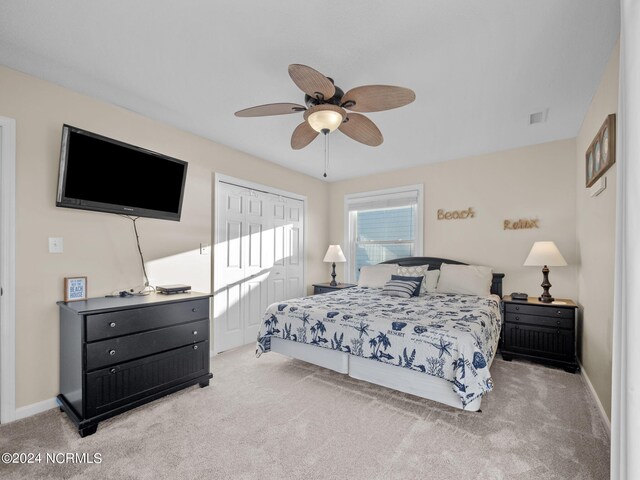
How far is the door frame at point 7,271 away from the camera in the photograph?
7.25 feet

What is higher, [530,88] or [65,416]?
[530,88]

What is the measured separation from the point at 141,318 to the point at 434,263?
12.1 ft

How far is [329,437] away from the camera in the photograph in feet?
6.63

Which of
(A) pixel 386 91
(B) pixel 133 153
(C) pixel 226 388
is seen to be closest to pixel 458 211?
(A) pixel 386 91

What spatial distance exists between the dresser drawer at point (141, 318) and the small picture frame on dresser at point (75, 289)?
568 mm

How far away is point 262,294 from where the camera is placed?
4414mm

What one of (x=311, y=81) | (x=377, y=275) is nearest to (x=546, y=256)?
(x=377, y=275)

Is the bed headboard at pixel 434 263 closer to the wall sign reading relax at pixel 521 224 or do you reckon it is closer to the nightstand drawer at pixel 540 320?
the nightstand drawer at pixel 540 320

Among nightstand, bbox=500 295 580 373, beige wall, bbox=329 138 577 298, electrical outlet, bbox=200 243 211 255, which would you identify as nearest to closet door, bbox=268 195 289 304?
electrical outlet, bbox=200 243 211 255

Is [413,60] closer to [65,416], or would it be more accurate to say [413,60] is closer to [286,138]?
[286,138]

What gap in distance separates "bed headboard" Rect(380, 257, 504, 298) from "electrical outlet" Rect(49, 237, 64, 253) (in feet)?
13.0

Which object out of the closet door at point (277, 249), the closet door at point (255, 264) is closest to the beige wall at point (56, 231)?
the closet door at point (255, 264)

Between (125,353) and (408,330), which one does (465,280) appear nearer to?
(408,330)

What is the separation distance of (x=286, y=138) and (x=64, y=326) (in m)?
2.75
